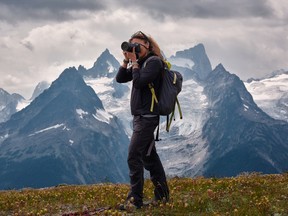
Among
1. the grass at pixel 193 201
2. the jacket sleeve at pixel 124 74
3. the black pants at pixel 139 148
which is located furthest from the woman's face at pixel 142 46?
the grass at pixel 193 201

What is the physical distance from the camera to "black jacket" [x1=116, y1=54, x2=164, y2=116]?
11633mm

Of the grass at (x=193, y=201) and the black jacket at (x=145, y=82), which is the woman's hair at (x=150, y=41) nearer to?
the black jacket at (x=145, y=82)

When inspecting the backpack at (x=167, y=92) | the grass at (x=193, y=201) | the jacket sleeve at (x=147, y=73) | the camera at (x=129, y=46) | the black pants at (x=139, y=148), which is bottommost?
the grass at (x=193, y=201)

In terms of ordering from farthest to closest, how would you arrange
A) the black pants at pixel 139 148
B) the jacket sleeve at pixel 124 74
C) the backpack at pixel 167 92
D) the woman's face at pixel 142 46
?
the jacket sleeve at pixel 124 74 → the woman's face at pixel 142 46 → the black pants at pixel 139 148 → the backpack at pixel 167 92

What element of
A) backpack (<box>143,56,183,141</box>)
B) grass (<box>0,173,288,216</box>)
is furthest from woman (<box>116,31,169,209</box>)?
grass (<box>0,173,288,216</box>)

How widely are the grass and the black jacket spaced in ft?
8.30

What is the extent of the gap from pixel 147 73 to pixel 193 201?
12.1ft

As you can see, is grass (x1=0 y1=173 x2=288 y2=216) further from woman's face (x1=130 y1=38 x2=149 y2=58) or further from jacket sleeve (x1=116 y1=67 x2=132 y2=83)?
woman's face (x1=130 y1=38 x2=149 y2=58)

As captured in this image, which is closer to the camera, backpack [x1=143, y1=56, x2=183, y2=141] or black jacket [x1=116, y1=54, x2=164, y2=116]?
black jacket [x1=116, y1=54, x2=164, y2=116]

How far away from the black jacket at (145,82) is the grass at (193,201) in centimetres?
253

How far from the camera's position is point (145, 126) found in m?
11.9

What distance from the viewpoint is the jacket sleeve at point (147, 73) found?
11.6 metres

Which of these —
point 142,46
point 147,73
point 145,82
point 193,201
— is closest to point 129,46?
point 142,46

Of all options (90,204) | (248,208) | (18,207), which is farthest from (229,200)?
(18,207)
